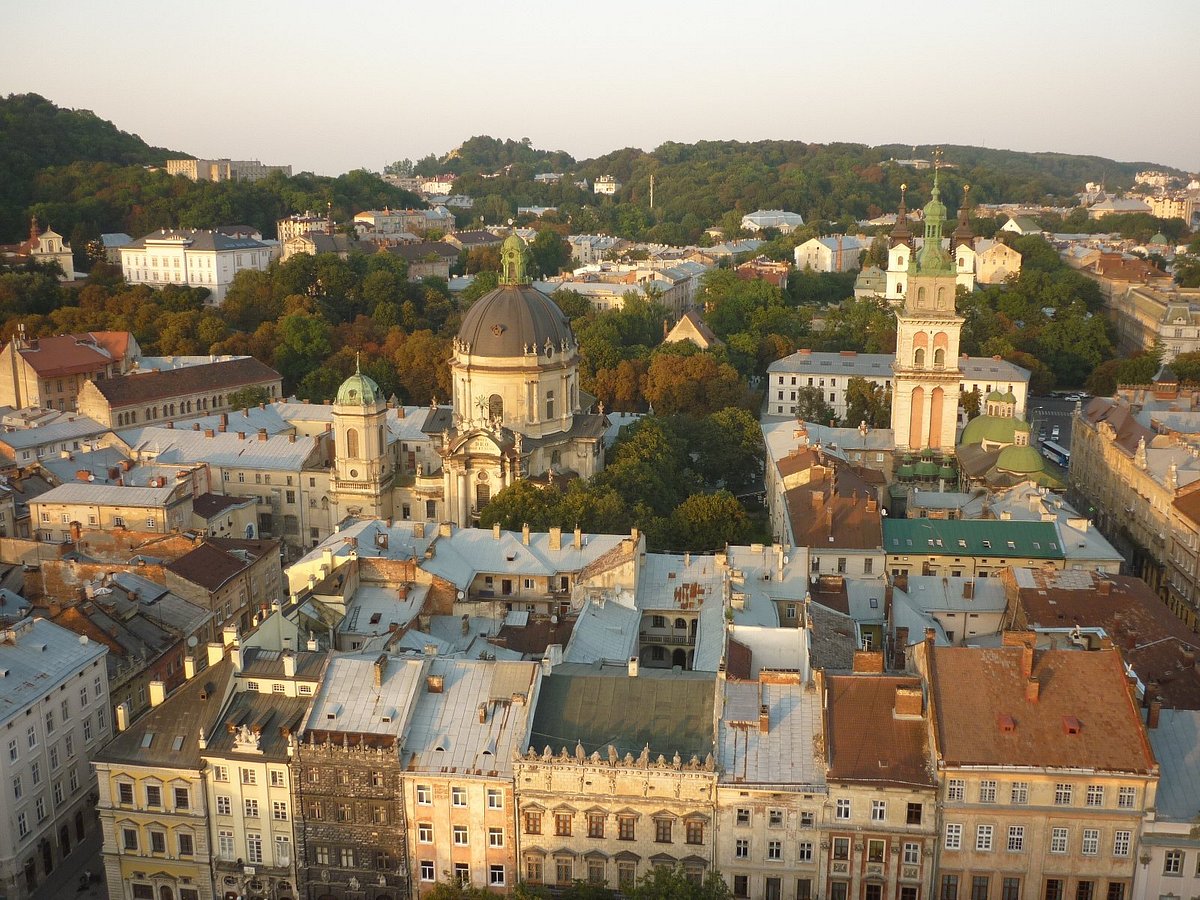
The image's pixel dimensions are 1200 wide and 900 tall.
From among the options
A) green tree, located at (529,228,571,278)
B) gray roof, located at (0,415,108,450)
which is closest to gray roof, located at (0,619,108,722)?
gray roof, located at (0,415,108,450)

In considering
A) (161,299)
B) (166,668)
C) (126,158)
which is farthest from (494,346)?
(126,158)

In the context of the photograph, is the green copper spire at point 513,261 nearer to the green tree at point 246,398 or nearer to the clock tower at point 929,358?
the clock tower at point 929,358

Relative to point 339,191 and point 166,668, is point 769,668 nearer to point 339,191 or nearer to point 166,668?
point 166,668

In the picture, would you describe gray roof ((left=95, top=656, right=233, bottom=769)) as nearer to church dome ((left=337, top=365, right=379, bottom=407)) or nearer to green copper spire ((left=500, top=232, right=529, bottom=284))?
church dome ((left=337, top=365, right=379, bottom=407))

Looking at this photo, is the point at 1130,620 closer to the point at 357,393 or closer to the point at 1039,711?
the point at 1039,711

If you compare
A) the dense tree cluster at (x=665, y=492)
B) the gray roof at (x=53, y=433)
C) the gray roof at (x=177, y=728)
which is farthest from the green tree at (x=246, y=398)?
the gray roof at (x=177, y=728)

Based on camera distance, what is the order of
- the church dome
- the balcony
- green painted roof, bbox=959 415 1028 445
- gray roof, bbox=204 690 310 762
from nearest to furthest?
gray roof, bbox=204 690 310 762 < the balcony < the church dome < green painted roof, bbox=959 415 1028 445
